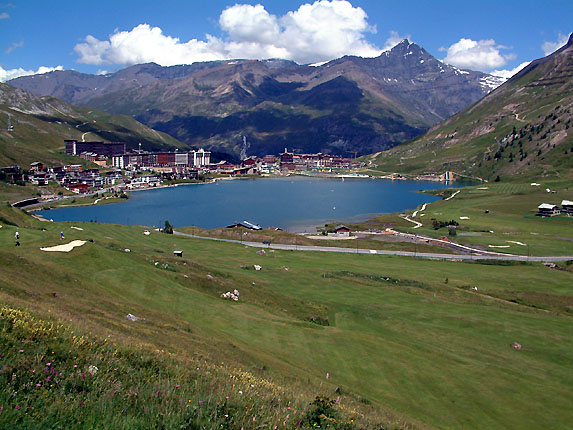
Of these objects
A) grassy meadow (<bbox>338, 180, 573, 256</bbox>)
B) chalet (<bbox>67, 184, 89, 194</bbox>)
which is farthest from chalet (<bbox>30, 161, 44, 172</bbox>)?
grassy meadow (<bbox>338, 180, 573, 256</bbox>)

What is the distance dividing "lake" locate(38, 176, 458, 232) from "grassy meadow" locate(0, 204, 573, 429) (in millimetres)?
64482

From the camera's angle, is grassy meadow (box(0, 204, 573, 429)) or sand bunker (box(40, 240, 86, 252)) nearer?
grassy meadow (box(0, 204, 573, 429))

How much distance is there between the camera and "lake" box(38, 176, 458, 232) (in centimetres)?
11834

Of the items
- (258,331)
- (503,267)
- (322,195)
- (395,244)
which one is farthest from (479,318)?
(322,195)

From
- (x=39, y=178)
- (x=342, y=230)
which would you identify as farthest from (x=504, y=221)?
(x=39, y=178)

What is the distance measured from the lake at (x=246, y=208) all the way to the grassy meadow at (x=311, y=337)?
64.5 metres

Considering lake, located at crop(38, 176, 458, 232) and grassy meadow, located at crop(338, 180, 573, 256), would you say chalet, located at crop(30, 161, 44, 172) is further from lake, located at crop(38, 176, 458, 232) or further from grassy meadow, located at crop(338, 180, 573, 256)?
grassy meadow, located at crop(338, 180, 573, 256)

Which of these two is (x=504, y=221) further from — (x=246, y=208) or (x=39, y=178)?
(x=39, y=178)

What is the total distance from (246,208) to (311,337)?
116681 millimetres

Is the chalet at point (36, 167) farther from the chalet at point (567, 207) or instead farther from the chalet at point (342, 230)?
the chalet at point (567, 207)

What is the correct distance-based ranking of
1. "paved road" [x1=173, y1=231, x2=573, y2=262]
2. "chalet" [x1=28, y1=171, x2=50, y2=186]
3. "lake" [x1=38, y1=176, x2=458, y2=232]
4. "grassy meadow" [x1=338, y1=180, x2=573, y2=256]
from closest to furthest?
"paved road" [x1=173, y1=231, x2=573, y2=262], "grassy meadow" [x1=338, y1=180, x2=573, y2=256], "lake" [x1=38, y1=176, x2=458, y2=232], "chalet" [x1=28, y1=171, x2=50, y2=186]

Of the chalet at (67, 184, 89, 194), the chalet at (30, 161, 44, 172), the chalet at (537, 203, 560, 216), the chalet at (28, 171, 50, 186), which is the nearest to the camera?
the chalet at (537, 203, 560, 216)

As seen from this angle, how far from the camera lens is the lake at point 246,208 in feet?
388

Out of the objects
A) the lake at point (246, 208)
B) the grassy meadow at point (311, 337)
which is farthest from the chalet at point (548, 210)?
the grassy meadow at point (311, 337)
